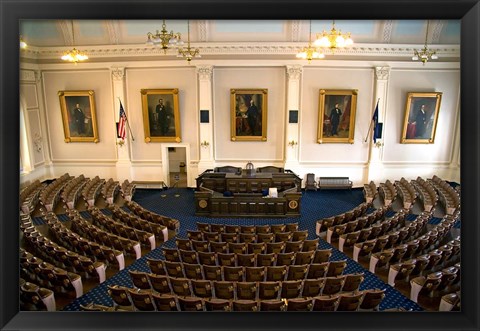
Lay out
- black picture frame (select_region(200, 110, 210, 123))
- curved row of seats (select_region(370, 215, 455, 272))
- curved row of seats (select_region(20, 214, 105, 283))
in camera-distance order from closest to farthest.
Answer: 1. curved row of seats (select_region(20, 214, 105, 283))
2. curved row of seats (select_region(370, 215, 455, 272))
3. black picture frame (select_region(200, 110, 210, 123))

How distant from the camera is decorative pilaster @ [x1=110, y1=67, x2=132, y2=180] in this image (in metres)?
15.5

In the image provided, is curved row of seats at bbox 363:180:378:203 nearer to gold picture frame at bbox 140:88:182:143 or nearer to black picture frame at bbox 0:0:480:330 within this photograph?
gold picture frame at bbox 140:88:182:143

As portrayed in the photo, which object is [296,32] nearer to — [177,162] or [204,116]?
[204,116]

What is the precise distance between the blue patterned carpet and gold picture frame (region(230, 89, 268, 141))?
3.47 m

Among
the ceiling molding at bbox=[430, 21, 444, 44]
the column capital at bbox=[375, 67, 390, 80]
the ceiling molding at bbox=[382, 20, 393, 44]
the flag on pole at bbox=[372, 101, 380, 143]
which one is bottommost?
the flag on pole at bbox=[372, 101, 380, 143]

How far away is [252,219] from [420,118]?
9.18m

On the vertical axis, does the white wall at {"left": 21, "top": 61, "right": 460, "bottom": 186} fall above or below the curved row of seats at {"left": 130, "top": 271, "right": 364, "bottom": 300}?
above

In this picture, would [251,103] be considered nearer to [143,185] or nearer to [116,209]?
[143,185]

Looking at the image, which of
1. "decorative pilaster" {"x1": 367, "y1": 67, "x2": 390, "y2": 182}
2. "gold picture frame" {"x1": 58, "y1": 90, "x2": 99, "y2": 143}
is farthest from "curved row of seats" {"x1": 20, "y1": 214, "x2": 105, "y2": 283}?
"decorative pilaster" {"x1": 367, "y1": 67, "x2": 390, "y2": 182}

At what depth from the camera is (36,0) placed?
70.9 inches

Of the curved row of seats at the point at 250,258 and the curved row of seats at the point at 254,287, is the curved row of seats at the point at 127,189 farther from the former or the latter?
the curved row of seats at the point at 254,287

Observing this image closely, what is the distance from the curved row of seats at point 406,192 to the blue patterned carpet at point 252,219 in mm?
1559

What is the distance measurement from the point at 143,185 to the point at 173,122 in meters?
3.30

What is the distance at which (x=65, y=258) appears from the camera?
8.10m
